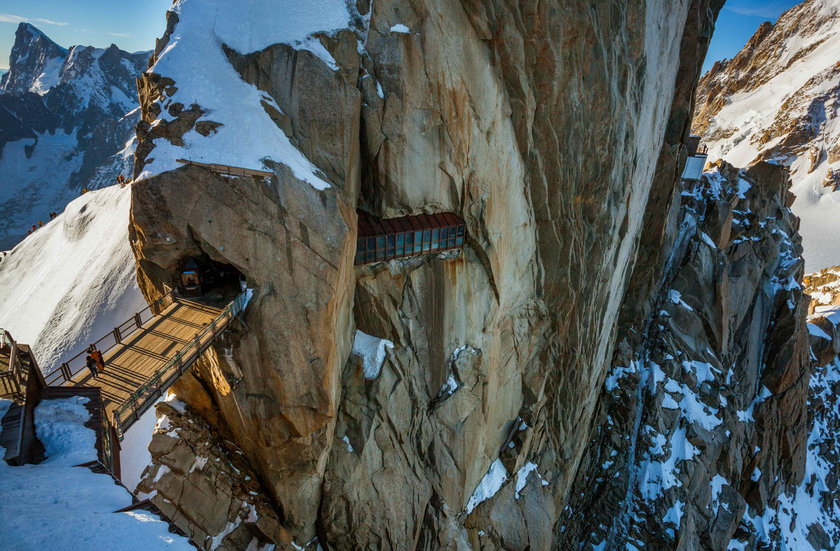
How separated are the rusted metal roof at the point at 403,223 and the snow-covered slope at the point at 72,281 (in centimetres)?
2402

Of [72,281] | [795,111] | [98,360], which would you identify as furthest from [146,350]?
[795,111]

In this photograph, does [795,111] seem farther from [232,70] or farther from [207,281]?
[207,281]

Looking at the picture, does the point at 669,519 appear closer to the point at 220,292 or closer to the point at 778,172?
the point at 220,292

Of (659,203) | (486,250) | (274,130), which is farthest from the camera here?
(659,203)

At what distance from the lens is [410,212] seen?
65.1ft

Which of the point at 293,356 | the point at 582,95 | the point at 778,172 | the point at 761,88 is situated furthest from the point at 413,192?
the point at 761,88

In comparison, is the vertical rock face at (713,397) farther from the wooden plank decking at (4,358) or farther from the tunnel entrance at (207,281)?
the wooden plank decking at (4,358)

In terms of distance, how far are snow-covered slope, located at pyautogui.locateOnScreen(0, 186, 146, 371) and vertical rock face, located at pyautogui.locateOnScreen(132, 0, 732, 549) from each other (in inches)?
831

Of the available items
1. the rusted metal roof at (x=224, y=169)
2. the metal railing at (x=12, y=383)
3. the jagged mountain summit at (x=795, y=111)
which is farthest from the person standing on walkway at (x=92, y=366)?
the jagged mountain summit at (x=795, y=111)

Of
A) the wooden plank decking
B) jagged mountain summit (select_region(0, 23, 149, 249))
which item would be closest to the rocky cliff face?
the wooden plank decking

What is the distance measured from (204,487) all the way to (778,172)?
192 ft

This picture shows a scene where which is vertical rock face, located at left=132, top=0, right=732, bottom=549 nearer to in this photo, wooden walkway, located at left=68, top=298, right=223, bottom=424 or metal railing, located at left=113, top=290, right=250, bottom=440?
metal railing, located at left=113, top=290, right=250, bottom=440

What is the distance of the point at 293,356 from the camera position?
16938 mm

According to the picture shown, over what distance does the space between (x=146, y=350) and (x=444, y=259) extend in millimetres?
13130
